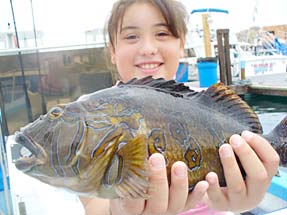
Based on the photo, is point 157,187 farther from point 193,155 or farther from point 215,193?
point 215,193

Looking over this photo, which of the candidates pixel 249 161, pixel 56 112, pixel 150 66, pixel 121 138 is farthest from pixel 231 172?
pixel 150 66

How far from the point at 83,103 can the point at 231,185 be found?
0.64 m

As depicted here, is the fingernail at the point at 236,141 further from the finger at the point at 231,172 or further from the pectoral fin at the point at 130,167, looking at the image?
the pectoral fin at the point at 130,167

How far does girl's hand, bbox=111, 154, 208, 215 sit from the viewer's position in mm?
1143

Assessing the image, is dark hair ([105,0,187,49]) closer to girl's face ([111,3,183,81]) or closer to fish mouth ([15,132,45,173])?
girl's face ([111,3,183,81])

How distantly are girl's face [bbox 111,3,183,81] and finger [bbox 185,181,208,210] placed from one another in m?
0.87

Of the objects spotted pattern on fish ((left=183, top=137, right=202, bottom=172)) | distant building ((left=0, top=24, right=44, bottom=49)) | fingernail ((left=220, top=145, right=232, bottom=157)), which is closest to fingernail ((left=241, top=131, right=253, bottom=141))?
fingernail ((left=220, top=145, right=232, bottom=157))

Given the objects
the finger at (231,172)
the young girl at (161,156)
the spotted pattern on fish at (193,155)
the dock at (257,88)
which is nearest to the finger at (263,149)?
the young girl at (161,156)

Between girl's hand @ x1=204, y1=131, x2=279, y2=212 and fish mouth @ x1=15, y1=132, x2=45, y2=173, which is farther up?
fish mouth @ x1=15, y1=132, x2=45, y2=173

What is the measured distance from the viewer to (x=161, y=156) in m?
1.11

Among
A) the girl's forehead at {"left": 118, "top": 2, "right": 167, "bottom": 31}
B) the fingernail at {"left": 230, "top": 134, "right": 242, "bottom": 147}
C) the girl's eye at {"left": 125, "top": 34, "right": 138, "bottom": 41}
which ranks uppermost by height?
the girl's forehead at {"left": 118, "top": 2, "right": 167, "bottom": 31}

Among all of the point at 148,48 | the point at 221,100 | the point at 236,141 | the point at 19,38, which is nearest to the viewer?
the point at 236,141

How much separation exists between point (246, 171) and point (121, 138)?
55 centimetres

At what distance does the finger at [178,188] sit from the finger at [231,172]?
0.54ft
